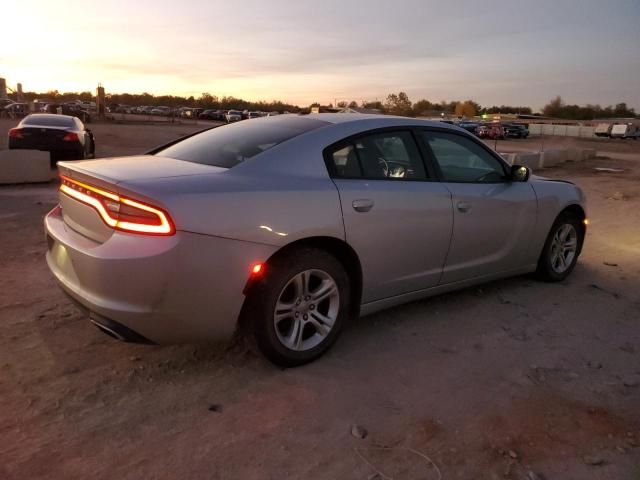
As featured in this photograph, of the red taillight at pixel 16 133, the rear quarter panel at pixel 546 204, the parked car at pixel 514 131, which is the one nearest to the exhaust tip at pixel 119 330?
the rear quarter panel at pixel 546 204

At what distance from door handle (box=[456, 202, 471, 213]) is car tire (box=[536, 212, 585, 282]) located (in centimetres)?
137

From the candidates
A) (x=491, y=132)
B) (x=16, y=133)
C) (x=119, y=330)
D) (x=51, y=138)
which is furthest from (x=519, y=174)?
(x=491, y=132)

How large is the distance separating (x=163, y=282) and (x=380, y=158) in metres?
1.80

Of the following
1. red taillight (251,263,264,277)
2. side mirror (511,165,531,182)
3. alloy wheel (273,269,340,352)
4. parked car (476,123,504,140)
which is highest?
parked car (476,123,504,140)

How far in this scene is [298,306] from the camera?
10.7 feet

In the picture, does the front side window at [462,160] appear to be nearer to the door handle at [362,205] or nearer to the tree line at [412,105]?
the door handle at [362,205]

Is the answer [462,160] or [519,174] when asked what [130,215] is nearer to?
[462,160]

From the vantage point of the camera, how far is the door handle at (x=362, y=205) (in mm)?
3399

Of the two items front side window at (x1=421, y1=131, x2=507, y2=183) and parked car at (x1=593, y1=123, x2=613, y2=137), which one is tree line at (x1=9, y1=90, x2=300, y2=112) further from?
front side window at (x1=421, y1=131, x2=507, y2=183)

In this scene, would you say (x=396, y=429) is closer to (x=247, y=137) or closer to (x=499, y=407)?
(x=499, y=407)

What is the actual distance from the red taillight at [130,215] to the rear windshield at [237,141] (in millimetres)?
695

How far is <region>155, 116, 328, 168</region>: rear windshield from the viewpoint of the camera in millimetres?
3420

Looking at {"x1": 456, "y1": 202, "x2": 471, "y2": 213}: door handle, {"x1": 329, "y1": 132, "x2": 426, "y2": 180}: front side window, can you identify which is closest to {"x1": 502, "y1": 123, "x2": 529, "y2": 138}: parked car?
{"x1": 456, "y1": 202, "x2": 471, "y2": 213}: door handle

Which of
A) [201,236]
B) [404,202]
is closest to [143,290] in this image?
[201,236]
